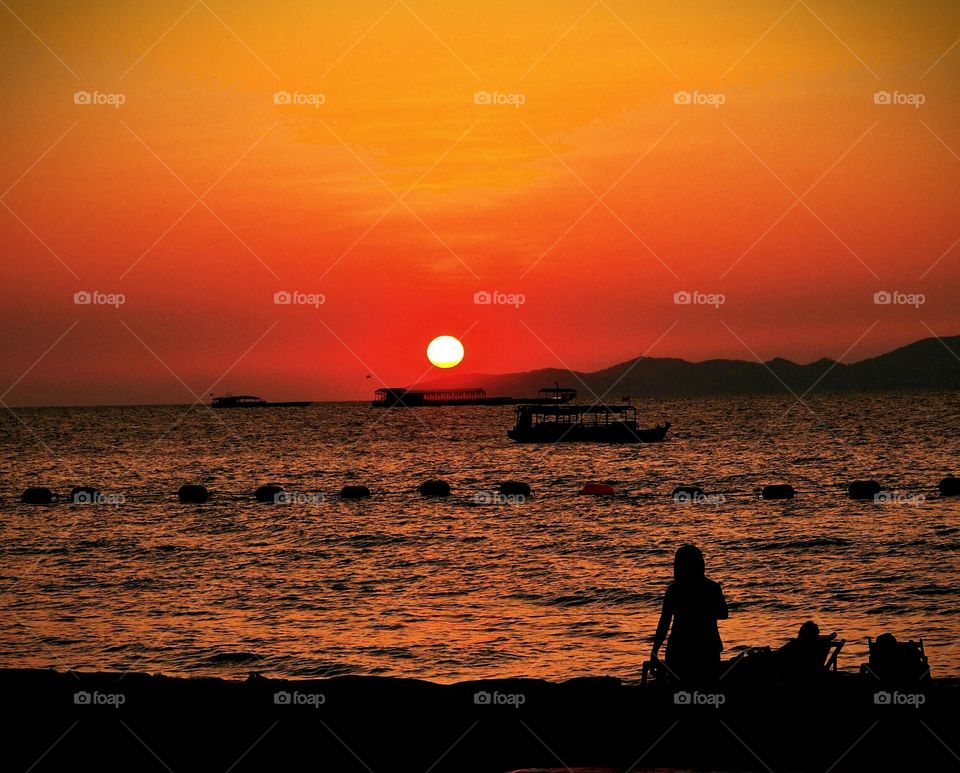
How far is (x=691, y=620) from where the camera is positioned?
12445 millimetres

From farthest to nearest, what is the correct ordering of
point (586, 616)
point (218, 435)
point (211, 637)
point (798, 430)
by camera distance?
point (218, 435) < point (798, 430) < point (586, 616) < point (211, 637)

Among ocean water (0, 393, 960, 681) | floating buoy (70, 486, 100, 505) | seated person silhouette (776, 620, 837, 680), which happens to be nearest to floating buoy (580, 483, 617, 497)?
ocean water (0, 393, 960, 681)

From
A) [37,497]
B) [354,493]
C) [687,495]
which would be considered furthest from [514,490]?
[37,497]

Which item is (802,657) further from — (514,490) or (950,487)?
(950,487)

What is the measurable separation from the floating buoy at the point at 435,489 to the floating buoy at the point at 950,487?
31.7m

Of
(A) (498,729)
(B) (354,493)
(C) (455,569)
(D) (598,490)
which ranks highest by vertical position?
(B) (354,493)

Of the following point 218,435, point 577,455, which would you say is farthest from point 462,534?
point 218,435

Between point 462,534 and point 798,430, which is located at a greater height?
point 798,430

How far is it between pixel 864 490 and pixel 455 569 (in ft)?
111

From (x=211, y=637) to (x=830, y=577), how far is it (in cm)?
2065

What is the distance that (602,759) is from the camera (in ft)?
41.0

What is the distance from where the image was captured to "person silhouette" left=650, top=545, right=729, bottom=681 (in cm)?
1230

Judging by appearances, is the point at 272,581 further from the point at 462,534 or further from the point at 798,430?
the point at 798,430

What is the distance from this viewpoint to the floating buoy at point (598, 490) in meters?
67.8
